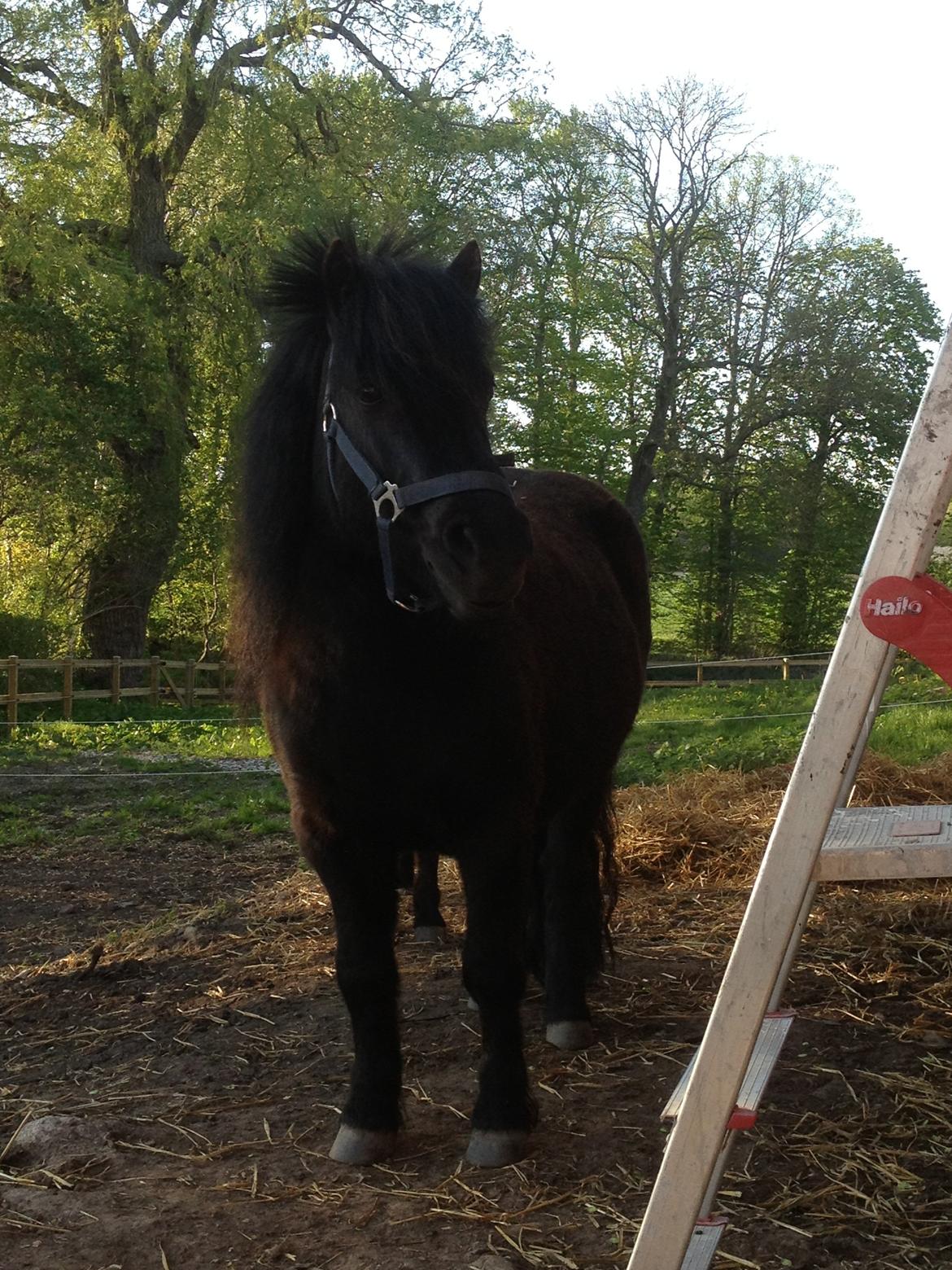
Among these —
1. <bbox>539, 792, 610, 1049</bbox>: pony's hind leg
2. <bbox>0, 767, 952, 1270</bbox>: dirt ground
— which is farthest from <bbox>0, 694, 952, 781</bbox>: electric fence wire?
<bbox>539, 792, 610, 1049</bbox>: pony's hind leg

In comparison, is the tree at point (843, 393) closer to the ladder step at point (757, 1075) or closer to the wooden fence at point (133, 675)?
the wooden fence at point (133, 675)

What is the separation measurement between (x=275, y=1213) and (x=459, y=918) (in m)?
2.63

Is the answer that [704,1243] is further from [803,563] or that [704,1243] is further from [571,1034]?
[803,563]

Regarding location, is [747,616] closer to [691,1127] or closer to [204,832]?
[204,832]

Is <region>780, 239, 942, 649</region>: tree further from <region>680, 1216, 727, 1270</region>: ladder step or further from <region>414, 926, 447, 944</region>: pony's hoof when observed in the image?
<region>680, 1216, 727, 1270</region>: ladder step

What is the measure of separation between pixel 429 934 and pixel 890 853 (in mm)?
3703

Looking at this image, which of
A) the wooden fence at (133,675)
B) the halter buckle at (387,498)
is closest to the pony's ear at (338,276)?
the halter buckle at (387,498)

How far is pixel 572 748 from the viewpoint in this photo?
12.6 feet

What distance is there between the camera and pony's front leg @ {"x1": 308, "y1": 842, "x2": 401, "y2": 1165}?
3.08 meters

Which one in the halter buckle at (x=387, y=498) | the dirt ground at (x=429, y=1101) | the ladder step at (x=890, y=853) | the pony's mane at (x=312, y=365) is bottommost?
the dirt ground at (x=429, y=1101)

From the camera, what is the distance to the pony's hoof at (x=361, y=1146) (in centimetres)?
303

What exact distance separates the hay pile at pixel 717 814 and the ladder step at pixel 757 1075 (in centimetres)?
349

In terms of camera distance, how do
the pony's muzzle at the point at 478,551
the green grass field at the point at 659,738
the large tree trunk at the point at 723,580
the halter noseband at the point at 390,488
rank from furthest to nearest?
1. the large tree trunk at the point at 723,580
2. the green grass field at the point at 659,738
3. the halter noseband at the point at 390,488
4. the pony's muzzle at the point at 478,551

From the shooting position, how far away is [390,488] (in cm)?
277
